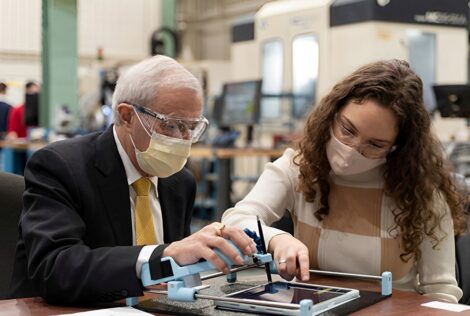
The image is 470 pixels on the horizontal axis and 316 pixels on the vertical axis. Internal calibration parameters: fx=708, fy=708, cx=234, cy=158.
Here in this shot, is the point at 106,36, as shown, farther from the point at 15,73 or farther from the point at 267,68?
the point at 267,68

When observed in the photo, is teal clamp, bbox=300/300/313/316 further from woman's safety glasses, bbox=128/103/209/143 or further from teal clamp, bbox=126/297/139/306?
woman's safety glasses, bbox=128/103/209/143

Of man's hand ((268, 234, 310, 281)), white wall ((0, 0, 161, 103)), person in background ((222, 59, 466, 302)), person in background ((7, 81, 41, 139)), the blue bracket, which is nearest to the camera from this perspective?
the blue bracket

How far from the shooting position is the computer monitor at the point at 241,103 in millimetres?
5762

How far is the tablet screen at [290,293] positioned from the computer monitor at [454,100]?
3.66 m

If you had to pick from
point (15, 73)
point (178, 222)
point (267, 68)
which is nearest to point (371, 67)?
point (178, 222)

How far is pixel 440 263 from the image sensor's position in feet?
6.07

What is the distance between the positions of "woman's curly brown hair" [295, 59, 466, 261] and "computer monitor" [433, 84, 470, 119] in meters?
3.03

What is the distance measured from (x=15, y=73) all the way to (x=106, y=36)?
1858mm

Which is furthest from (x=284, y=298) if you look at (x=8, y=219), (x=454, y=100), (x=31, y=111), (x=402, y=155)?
(x=31, y=111)

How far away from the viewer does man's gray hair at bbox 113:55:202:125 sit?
1693 millimetres

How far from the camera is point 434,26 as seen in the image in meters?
6.65

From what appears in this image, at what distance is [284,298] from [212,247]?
0.17m

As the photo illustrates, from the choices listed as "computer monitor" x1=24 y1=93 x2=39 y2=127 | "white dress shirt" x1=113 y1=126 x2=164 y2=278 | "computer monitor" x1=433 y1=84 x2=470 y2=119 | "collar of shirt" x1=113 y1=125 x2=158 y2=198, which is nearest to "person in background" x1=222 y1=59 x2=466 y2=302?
"white dress shirt" x1=113 y1=126 x2=164 y2=278

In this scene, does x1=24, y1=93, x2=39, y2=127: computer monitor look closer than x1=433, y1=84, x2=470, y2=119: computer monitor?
No
